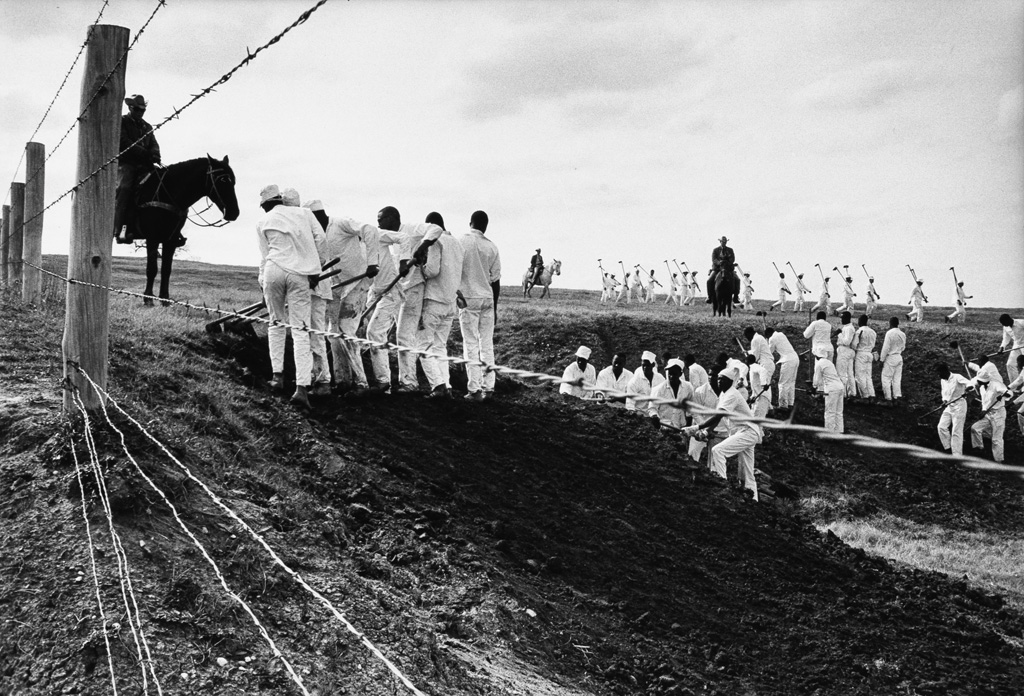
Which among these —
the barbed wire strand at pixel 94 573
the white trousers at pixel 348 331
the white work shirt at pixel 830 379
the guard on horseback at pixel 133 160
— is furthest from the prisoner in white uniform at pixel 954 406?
the barbed wire strand at pixel 94 573

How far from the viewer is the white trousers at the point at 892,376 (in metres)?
23.9

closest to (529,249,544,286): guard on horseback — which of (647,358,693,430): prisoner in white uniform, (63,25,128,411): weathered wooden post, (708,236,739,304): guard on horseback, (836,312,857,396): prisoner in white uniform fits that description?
(708,236,739,304): guard on horseback

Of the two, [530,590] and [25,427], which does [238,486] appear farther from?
[530,590]

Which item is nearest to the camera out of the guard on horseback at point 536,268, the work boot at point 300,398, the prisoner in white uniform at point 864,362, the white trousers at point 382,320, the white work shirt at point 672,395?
the work boot at point 300,398

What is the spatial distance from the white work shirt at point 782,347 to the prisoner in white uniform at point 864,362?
99.0 inches

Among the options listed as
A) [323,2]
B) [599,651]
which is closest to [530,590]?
[599,651]

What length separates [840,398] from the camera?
68.9 feet

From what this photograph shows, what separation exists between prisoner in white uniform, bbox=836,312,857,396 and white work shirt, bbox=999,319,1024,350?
167 inches

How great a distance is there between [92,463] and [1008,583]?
1284cm

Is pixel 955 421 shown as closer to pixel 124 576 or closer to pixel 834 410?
pixel 834 410

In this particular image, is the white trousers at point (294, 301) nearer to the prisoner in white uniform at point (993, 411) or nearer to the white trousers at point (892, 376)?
the prisoner in white uniform at point (993, 411)

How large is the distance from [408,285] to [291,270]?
232 centimetres

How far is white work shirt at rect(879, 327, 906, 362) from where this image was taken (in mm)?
23562

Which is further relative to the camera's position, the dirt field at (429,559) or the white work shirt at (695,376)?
the white work shirt at (695,376)
